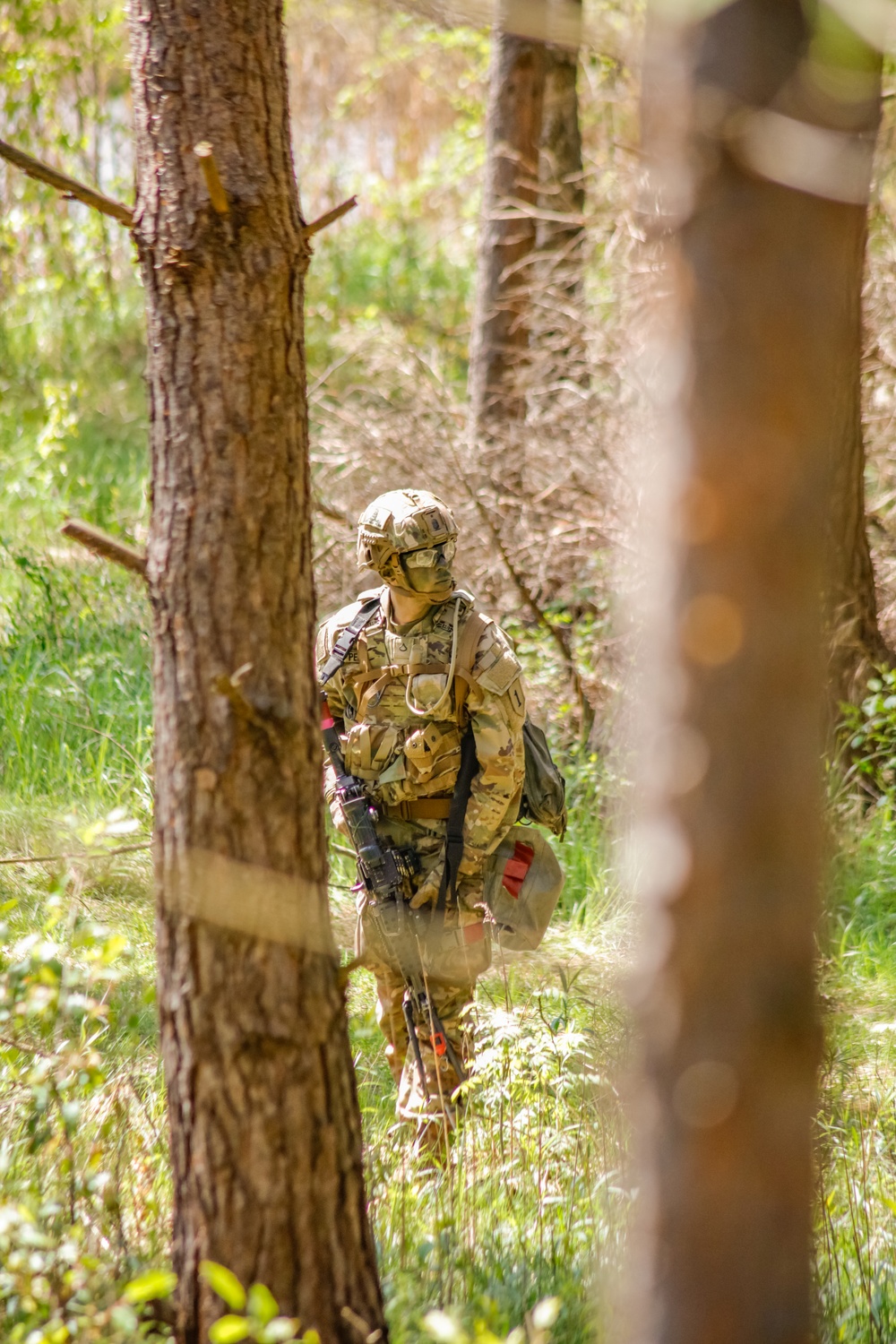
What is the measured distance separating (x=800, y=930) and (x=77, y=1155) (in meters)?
2.20

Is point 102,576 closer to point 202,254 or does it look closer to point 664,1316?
point 202,254

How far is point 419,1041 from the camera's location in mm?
4082

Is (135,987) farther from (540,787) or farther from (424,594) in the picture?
(424,594)

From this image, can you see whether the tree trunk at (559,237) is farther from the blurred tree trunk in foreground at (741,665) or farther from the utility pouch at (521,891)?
the blurred tree trunk in foreground at (741,665)

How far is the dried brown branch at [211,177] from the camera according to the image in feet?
7.36

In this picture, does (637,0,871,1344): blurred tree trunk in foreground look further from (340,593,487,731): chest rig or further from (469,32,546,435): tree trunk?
(469,32,546,435): tree trunk

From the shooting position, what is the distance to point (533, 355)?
7680mm

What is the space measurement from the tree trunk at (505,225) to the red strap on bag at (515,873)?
191 inches

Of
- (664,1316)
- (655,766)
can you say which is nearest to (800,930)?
(655,766)

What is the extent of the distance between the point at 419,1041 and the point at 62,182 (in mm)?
2819

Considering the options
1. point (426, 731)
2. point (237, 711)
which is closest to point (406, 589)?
point (426, 731)

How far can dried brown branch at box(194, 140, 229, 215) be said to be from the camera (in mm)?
2242

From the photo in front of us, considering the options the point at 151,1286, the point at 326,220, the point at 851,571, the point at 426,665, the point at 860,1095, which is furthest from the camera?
the point at 851,571

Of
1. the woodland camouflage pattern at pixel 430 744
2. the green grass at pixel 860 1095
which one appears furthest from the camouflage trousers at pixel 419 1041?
the green grass at pixel 860 1095
